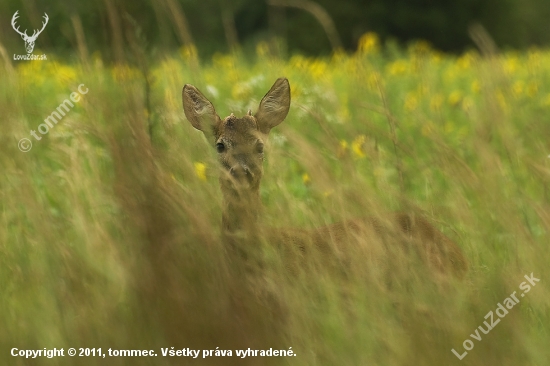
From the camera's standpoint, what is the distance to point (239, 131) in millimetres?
4324

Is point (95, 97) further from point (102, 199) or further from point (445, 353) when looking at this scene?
point (445, 353)

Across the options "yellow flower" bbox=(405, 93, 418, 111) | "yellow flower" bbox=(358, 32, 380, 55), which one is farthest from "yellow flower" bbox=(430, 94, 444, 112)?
"yellow flower" bbox=(358, 32, 380, 55)

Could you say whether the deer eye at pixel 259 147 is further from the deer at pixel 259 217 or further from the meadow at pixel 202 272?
the meadow at pixel 202 272

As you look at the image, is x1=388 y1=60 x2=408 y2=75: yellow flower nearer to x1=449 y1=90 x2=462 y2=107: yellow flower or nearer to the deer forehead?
x1=449 y1=90 x2=462 y2=107: yellow flower

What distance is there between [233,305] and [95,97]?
91 centimetres

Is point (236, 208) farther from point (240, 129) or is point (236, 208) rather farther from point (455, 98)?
point (455, 98)

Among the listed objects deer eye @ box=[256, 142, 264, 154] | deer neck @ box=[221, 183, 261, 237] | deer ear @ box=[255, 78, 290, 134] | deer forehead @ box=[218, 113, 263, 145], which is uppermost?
deer ear @ box=[255, 78, 290, 134]

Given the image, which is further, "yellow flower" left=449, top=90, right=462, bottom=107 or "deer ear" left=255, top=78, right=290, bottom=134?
"yellow flower" left=449, top=90, right=462, bottom=107

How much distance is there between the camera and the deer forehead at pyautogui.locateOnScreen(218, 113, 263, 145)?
4.27m

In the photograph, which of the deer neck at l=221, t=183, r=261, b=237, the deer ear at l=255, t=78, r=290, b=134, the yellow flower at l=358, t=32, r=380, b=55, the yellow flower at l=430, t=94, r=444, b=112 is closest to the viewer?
the deer neck at l=221, t=183, r=261, b=237

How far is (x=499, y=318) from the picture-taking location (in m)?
2.97

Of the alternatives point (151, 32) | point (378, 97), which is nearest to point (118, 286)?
point (151, 32)

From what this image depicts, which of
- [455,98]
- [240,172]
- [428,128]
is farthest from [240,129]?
[455,98]

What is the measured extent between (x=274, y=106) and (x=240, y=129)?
0.20m
